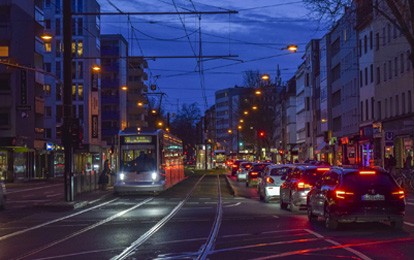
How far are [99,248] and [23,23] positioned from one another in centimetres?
5835

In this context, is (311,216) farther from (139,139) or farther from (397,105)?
(397,105)

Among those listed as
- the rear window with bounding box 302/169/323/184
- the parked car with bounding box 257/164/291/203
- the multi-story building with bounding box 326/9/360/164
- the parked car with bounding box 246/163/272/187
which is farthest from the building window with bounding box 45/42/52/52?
the rear window with bounding box 302/169/323/184

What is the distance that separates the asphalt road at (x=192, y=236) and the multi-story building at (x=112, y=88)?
93.7m

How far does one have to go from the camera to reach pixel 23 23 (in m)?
71.4

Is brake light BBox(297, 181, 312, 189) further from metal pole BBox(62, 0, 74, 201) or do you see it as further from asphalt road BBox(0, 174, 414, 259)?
metal pole BBox(62, 0, 74, 201)

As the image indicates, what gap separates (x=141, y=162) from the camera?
1539 inches

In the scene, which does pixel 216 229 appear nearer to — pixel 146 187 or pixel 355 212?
pixel 355 212

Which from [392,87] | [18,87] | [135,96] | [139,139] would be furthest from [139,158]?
[135,96]

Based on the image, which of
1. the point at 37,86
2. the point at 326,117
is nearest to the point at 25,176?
the point at 37,86

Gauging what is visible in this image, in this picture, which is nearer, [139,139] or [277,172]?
[277,172]

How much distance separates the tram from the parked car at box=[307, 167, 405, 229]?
65.9ft

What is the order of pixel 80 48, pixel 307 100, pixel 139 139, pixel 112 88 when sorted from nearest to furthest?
1. pixel 139 139
2. pixel 80 48
3. pixel 307 100
4. pixel 112 88

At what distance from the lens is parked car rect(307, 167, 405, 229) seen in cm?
1895

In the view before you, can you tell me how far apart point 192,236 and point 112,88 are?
4074 inches
